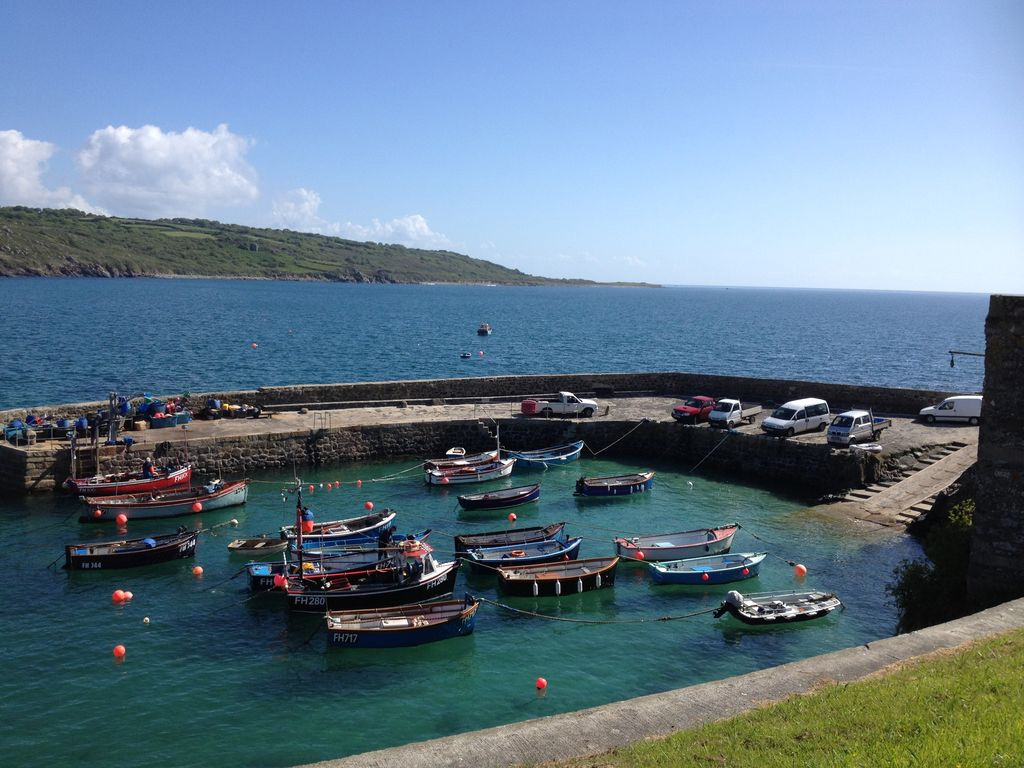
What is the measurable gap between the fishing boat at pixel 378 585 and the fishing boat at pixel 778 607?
23.9 ft

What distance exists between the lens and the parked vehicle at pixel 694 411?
35.3m

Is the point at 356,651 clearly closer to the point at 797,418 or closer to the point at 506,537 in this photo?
the point at 506,537

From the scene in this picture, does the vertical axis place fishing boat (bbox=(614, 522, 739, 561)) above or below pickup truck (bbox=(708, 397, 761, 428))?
below

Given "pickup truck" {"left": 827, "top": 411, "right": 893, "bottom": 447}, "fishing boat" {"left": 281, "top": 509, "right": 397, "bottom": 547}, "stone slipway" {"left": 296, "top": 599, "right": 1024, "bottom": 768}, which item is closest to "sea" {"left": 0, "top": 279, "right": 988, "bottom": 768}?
"fishing boat" {"left": 281, "top": 509, "right": 397, "bottom": 547}

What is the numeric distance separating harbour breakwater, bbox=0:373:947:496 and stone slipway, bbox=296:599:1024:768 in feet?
57.8

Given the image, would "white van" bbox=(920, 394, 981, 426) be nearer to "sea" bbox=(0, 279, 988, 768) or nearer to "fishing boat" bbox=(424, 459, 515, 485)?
"sea" bbox=(0, 279, 988, 768)

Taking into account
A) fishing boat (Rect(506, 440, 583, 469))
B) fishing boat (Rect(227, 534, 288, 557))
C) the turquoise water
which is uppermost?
fishing boat (Rect(506, 440, 583, 469))

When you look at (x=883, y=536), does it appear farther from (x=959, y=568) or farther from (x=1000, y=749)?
(x=1000, y=749)

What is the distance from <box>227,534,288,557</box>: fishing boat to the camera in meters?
24.5

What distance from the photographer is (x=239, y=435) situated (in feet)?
107

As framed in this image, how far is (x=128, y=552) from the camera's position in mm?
23531

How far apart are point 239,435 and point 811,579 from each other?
22046 millimetres

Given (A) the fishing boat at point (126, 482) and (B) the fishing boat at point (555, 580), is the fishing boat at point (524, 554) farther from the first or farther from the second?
(A) the fishing boat at point (126, 482)

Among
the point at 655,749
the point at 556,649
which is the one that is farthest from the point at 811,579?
the point at 655,749
